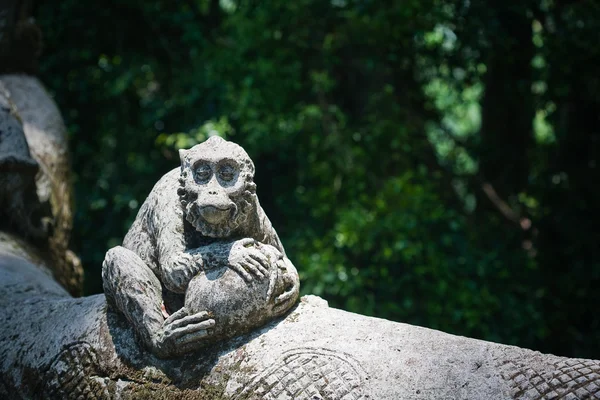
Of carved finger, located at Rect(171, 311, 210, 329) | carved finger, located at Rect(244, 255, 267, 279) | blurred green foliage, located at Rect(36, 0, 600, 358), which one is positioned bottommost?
blurred green foliage, located at Rect(36, 0, 600, 358)

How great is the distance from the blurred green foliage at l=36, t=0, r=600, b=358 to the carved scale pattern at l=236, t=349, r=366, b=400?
291cm

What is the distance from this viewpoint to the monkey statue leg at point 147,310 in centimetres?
331

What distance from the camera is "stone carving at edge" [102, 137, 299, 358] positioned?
3.32m

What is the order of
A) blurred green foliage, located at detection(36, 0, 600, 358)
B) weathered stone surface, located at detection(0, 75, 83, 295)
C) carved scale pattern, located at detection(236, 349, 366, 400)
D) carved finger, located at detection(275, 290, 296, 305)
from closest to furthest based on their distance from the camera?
carved scale pattern, located at detection(236, 349, 366, 400), carved finger, located at detection(275, 290, 296, 305), weathered stone surface, located at detection(0, 75, 83, 295), blurred green foliage, located at detection(36, 0, 600, 358)

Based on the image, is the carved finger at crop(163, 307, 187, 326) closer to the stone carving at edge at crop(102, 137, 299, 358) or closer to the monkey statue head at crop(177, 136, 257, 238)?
the stone carving at edge at crop(102, 137, 299, 358)

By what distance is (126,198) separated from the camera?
6.93m

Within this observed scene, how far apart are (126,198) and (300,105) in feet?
5.18

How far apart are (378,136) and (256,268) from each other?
145 inches

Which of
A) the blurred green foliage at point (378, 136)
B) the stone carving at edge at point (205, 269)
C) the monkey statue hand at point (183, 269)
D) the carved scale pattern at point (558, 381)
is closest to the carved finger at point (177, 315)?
the stone carving at edge at point (205, 269)

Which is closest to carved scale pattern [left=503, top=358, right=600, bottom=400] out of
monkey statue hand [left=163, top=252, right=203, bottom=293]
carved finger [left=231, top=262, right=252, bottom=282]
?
carved finger [left=231, top=262, right=252, bottom=282]

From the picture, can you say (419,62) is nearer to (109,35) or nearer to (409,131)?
(409,131)

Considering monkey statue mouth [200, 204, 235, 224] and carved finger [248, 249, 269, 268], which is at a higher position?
monkey statue mouth [200, 204, 235, 224]

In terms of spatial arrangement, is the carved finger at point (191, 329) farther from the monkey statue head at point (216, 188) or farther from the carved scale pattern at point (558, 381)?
the carved scale pattern at point (558, 381)

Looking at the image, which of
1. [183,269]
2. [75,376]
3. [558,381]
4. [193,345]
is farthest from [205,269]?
[558,381]
